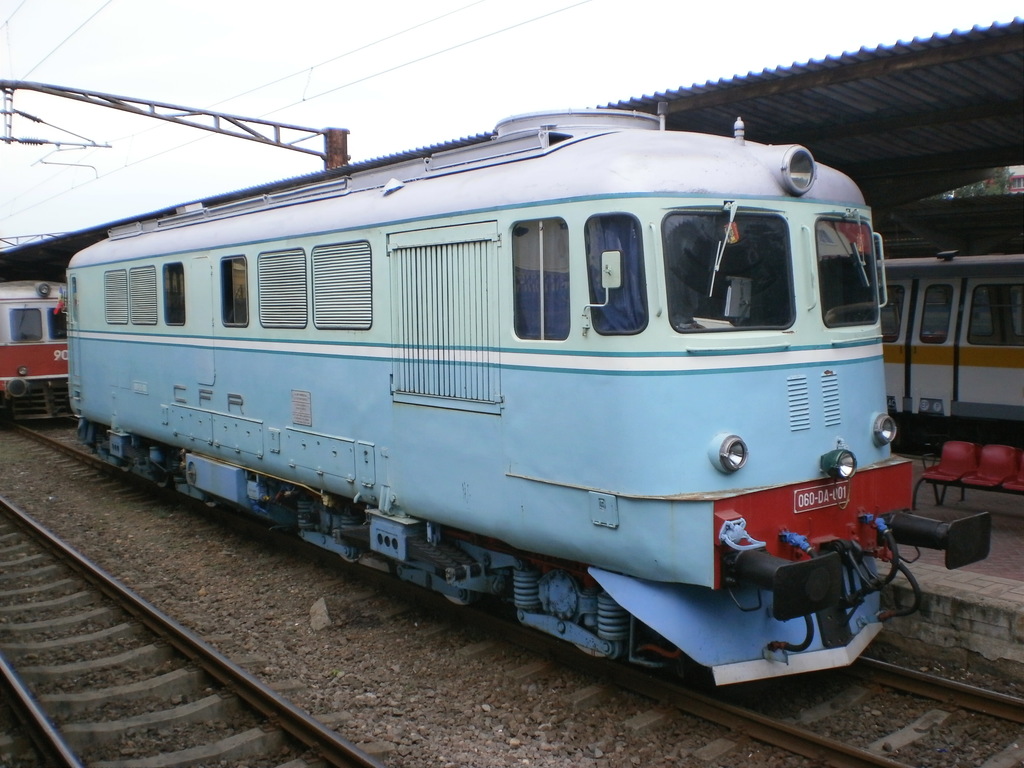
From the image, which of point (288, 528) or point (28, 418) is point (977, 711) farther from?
A: point (28, 418)

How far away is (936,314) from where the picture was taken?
1319 centimetres

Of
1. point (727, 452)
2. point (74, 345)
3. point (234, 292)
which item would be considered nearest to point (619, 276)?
point (727, 452)

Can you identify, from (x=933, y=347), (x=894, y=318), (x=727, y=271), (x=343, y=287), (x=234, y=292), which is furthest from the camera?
(x=894, y=318)

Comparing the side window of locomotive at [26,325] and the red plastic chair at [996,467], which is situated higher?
the side window of locomotive at [26,325]

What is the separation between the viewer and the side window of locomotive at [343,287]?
6848mm

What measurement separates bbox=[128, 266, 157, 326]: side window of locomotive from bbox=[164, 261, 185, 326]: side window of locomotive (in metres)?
0.34

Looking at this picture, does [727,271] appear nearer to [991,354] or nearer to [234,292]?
[234,292]

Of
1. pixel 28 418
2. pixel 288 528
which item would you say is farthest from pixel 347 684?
pixel 28 418

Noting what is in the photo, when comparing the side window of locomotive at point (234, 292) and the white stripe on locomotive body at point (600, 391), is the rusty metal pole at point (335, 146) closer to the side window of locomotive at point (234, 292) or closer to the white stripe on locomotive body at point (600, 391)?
the side window of locomotive at point (234, 292)

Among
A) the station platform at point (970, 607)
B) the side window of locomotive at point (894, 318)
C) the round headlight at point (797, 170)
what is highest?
the round headlight at point (797, 170)

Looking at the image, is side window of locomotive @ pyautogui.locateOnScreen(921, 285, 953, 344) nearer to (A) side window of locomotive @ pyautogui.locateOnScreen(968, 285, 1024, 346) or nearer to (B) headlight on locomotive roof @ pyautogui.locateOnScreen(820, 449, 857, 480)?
(A) side window of locomotive @ pyautogui.locateOnScreen(968, 285, 1024, 346)

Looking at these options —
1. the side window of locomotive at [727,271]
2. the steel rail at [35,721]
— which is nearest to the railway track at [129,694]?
the steel rail at [35,721]

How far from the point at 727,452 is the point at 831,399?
1.02 meters

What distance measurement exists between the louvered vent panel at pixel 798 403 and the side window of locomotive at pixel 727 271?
0.34 m
